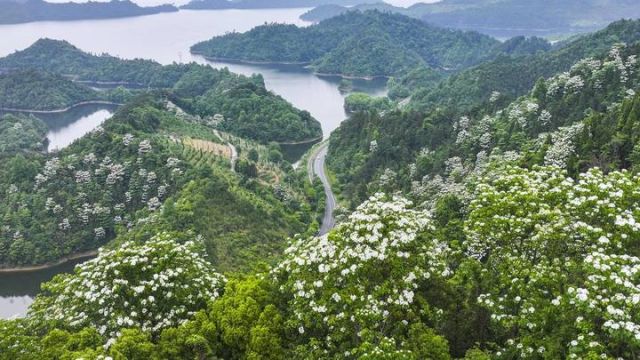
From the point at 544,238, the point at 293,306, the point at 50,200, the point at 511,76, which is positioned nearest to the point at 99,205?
the point at 50,200

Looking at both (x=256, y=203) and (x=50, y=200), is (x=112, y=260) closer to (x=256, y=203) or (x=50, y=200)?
(x=256, y=203)

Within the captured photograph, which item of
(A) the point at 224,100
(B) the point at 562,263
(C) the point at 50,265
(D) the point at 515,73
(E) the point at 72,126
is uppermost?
(B) the point at 562,263

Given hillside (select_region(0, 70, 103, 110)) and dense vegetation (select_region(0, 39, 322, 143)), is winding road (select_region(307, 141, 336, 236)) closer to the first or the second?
dense vegetation (select_region(0, 39, 322, 143))

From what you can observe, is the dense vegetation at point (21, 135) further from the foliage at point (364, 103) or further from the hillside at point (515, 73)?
the hillside at point (515, 73)

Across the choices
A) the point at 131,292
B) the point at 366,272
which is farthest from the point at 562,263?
the point at 131,292

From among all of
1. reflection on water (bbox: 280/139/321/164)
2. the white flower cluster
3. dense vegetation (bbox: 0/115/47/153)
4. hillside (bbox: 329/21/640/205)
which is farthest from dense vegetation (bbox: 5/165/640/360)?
dense vegetation (bbox: 0/115/47/153)

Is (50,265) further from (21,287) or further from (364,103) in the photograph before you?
(364,103)
